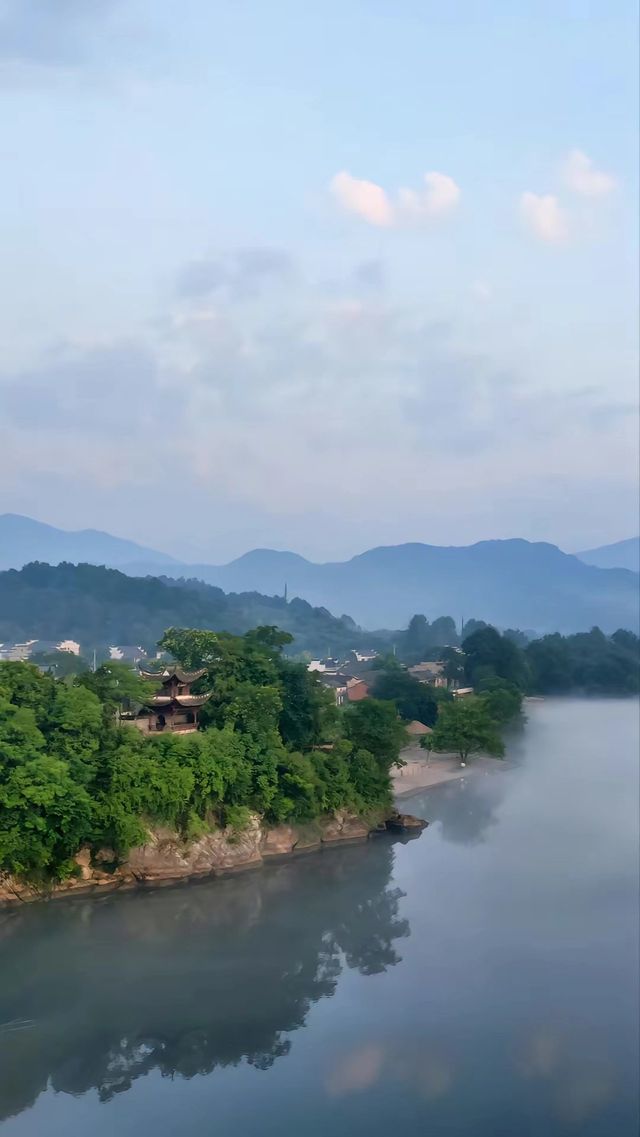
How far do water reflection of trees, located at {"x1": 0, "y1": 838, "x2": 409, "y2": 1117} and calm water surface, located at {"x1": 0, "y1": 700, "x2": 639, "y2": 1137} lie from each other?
30 millimetres

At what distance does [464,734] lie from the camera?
24531mm

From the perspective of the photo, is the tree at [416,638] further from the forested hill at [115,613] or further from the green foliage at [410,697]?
the green foliage at [410,697]

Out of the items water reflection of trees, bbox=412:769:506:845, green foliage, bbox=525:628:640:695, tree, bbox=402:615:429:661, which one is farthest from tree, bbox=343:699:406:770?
tree, bbox=402:615:429:661

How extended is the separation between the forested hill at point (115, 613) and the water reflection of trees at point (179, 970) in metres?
44.4

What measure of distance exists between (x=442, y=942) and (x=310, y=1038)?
10.1 feet

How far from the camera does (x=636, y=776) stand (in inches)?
937

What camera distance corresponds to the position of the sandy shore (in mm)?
21891

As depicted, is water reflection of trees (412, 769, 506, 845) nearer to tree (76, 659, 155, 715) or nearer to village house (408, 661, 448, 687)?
tree (76, 659, 155, 715)

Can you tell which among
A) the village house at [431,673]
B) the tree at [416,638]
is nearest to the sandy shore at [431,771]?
the village house at [431,673]

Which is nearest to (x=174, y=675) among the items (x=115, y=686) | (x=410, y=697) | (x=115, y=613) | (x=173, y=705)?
(x=173, y=705)

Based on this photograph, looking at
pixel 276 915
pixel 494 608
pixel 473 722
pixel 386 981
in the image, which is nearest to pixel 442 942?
pixel 386 981

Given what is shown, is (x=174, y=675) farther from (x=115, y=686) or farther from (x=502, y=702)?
(x=502, y=702)

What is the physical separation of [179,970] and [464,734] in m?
14.7

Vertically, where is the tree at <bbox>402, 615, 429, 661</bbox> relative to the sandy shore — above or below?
above
